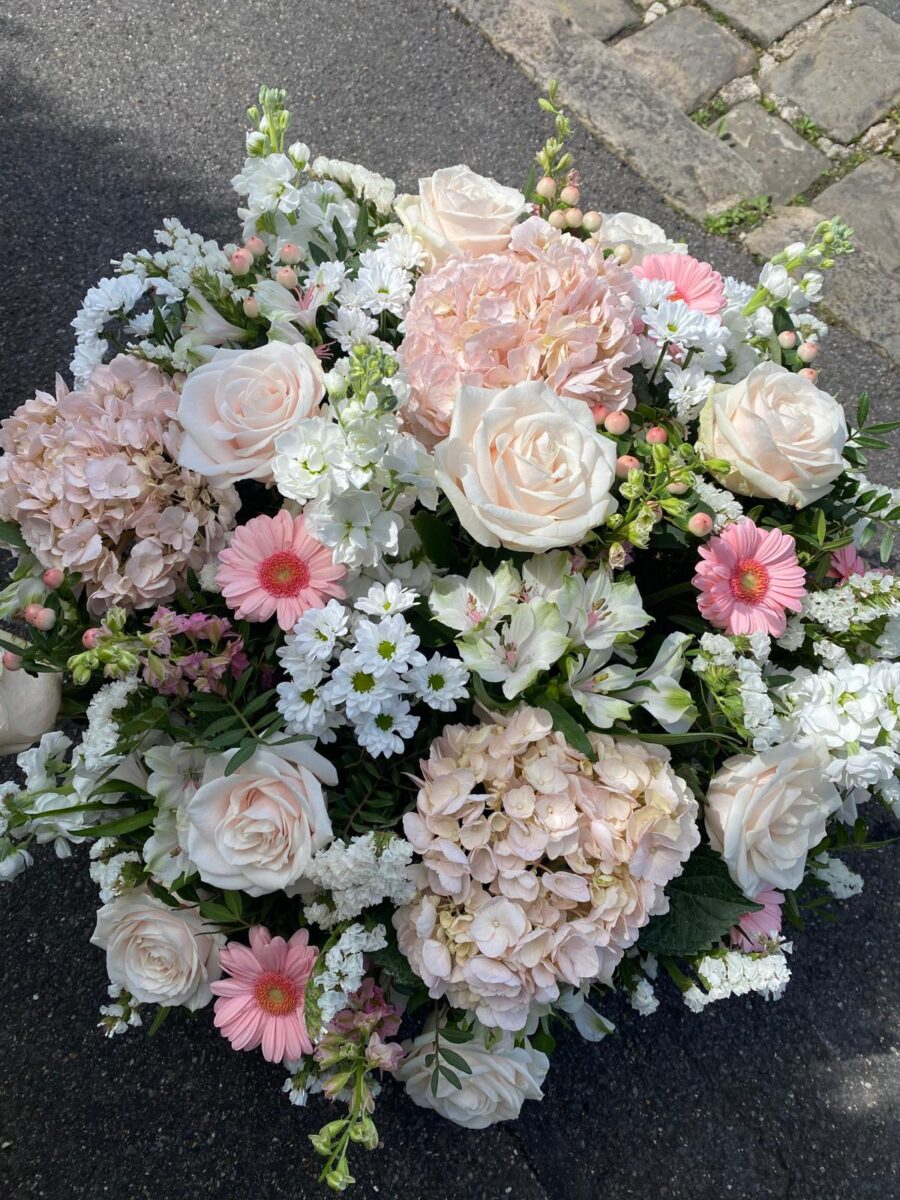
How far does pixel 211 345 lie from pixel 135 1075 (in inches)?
47.8

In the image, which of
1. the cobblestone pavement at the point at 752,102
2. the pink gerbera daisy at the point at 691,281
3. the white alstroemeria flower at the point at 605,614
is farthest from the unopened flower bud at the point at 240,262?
the cobblestone pavement at the point at 752,102

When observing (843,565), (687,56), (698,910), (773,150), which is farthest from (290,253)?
(687,56)

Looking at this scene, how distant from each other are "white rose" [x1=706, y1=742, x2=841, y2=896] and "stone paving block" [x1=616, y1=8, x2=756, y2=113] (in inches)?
82.9

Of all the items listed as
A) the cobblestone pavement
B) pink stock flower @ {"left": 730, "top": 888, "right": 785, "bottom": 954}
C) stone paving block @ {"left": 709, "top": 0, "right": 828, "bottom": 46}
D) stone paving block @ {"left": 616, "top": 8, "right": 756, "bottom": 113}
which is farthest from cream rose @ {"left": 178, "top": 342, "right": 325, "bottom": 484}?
stone paving block @ {"left": 709, "top": 0, "right": 828, "bottom": 46}

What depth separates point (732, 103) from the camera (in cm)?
258

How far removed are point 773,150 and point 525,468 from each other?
6.59 feet

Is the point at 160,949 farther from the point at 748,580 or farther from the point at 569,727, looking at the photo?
the point at 748,580

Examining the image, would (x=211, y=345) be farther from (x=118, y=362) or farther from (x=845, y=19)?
(x=845, y=19)

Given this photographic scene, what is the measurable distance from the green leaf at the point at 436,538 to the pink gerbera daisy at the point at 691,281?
46 cm

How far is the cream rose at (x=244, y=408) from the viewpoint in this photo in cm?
106

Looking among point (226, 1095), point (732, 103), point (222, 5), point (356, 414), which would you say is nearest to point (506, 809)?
point (356, 414)

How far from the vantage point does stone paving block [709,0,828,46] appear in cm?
265

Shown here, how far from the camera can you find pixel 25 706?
1.17 meters

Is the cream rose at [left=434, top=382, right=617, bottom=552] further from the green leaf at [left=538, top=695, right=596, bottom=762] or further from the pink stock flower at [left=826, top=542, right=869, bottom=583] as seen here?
the pink stock flower at [left=826, top=542, right=869, bottom=583]
